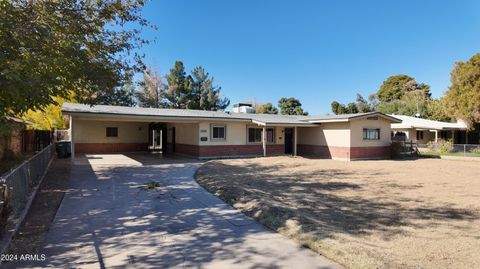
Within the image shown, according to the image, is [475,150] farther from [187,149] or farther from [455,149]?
[187,149]

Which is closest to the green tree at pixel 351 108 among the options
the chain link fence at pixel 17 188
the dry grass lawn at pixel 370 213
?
the dry grass lawn at pixel 370 213

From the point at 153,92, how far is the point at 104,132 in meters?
19.7

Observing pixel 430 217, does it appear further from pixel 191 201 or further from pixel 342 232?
pixel 191 201

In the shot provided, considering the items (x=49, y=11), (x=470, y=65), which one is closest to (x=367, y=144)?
(x=470, y=65)

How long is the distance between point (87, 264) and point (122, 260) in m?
0.45

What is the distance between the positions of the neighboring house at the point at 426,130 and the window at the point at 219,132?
1586 centimetres

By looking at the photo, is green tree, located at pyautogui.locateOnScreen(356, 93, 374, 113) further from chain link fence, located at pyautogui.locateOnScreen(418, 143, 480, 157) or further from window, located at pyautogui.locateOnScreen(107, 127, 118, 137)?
window, located at pyautogui.locateOnScreen(107, 127, 118, 137)

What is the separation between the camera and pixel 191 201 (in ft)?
26.3

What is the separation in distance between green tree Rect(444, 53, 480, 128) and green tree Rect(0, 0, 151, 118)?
25971mm

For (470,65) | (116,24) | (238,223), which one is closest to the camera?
(238,223)

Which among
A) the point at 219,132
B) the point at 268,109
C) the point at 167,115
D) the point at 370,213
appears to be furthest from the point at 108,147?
the point at 268,109

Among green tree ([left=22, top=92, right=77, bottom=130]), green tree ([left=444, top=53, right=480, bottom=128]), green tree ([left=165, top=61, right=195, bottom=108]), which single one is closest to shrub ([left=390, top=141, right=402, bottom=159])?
green tree ([left=444, top=53, right=480, bottom=128])

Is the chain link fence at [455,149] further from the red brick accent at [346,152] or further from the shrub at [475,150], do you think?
the red brick accent at [346,152]

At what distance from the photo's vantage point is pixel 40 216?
6.48 m
